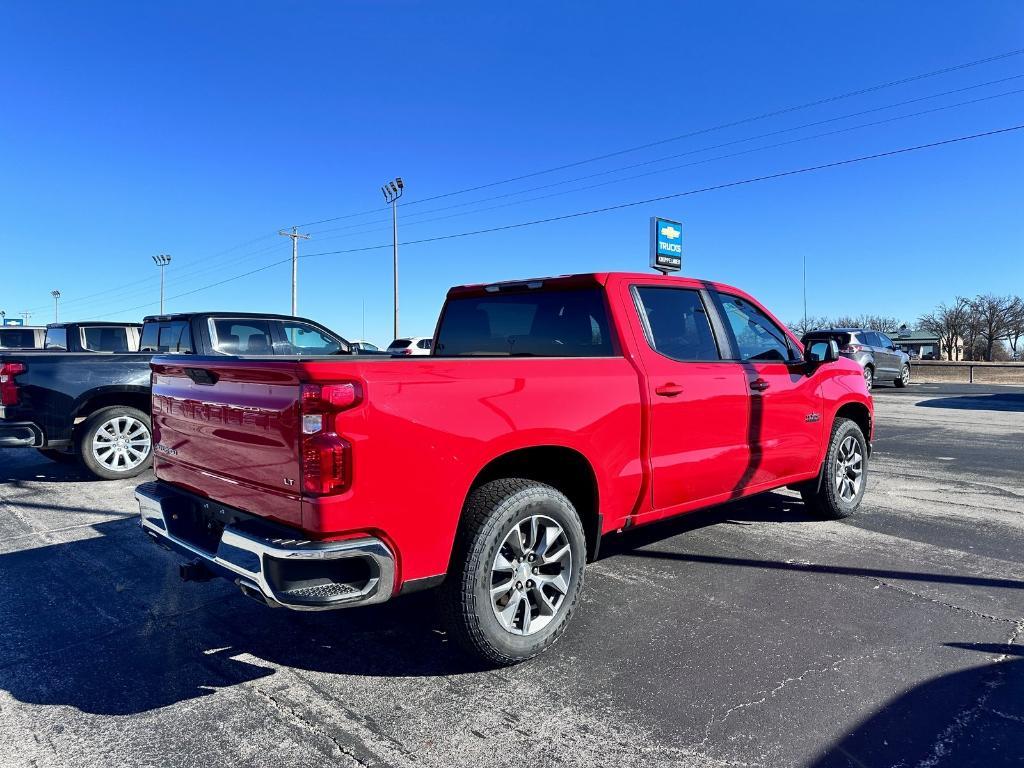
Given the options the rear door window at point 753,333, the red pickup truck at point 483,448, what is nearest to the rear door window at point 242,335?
the red pickup truck at point 483,448

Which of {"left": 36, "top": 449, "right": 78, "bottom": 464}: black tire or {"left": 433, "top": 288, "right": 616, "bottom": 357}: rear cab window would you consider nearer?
{"left": 433, "top": 288, "right": 616, "bottom": 357}: rear cab window

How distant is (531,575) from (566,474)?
61 cm

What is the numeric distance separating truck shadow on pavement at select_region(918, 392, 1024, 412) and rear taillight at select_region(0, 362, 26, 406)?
17148mm

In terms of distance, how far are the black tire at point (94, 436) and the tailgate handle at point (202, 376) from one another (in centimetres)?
428

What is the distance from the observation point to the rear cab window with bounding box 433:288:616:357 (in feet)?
13.0

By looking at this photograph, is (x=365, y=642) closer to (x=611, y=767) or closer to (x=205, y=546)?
(x=205, y=546)

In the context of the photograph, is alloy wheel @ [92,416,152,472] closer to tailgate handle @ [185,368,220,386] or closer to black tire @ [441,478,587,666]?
tailgate handle @ [185,368,220,386]

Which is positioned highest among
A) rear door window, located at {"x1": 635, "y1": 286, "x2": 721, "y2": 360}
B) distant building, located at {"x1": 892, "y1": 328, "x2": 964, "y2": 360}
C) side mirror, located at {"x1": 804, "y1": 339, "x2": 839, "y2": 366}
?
distant building, located at {"x1": 892, "y1": 328, "x2": 964, "y2": 360}

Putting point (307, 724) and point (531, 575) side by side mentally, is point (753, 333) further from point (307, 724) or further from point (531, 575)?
point (307, 724)

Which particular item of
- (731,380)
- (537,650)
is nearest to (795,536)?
(731,380)

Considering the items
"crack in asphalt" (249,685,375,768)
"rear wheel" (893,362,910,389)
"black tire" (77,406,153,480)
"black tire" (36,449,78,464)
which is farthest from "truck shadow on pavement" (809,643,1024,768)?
"rear wheel" (893,362,910,389)

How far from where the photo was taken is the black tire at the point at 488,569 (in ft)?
9.39

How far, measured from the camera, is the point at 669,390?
381 cm

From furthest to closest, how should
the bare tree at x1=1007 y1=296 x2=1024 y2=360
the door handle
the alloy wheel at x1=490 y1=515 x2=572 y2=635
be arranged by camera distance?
the bare tree at x1=1007 y1=296 x2=1024 y2=360 < the door handle < the alloy wheel at x1=490 y1=515 x2=572 y2=635
